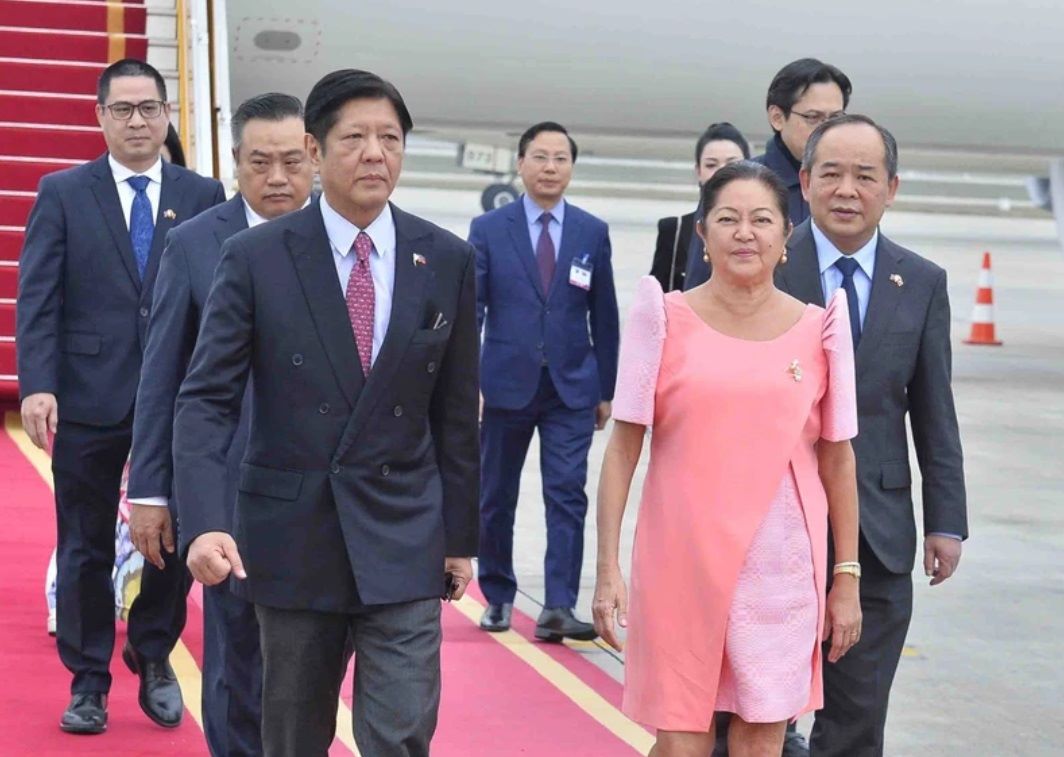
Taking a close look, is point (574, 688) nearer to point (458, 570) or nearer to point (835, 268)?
point (835, 268)

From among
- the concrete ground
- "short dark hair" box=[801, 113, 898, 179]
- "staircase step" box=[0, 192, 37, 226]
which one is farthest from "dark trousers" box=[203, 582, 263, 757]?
"staircase step" box=[0, 192, 37, 226]

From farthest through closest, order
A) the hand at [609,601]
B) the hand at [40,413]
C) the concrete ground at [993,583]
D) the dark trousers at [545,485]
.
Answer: the dark trousers at [545,485]
the concrete ground at [993,583]
the hand at [40,413]
the hand at [609,601]

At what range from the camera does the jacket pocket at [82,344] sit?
18.0 ft

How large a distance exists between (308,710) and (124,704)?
2.18m

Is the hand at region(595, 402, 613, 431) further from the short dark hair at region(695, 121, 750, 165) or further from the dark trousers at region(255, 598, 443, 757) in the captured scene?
the dark trousers at region(255, 598, 443, 757)

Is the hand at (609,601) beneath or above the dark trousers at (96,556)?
above

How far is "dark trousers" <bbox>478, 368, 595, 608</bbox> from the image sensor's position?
263 inches

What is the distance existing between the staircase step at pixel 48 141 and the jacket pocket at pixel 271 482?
8.13 meters

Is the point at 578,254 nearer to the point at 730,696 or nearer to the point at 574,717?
the point at 574,717

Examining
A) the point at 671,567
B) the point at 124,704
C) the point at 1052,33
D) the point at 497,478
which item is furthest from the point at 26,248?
the point at 1052,33

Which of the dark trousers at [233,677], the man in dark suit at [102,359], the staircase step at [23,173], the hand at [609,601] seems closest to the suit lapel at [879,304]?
the hand at [609,601]

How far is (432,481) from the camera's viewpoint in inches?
146

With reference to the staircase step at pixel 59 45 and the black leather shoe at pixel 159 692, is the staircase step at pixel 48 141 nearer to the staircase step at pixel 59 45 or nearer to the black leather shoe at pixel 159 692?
the staircase step at pixel 59 45

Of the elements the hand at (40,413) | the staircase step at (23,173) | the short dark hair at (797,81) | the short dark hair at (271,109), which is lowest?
the hand at (40,413)
